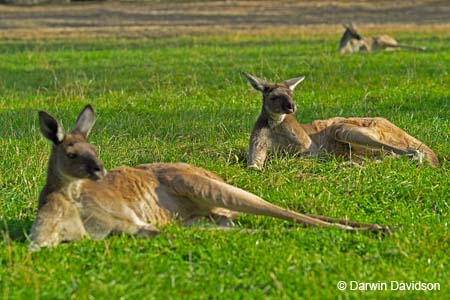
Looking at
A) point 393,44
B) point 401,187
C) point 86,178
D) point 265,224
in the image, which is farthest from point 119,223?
point 393,44

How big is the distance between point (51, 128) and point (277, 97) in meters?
3.44

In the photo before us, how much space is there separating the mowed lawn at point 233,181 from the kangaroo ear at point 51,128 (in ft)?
2.14

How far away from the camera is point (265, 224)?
21.7 ft

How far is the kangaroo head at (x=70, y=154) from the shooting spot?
19.4ft

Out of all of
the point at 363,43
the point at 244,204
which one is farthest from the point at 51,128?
the point at 363,43

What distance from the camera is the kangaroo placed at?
602cm

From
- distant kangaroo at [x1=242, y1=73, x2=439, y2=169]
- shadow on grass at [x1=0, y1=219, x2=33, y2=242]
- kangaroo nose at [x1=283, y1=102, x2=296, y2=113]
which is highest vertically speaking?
kangaroo nose at [x1=283, y1=102, x2=296, y2=113]

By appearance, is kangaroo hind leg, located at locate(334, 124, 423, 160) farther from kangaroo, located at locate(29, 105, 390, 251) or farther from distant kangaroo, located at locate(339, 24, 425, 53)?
distant kangaroo, located at locate(339, 24, 425, 53)

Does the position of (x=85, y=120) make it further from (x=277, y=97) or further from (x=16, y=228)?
(x=277, y=97)

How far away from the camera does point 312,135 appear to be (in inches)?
370

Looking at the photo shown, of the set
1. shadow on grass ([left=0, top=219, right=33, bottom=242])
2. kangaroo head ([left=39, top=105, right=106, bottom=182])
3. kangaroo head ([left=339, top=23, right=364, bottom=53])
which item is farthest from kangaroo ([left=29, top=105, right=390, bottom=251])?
kangaroo head ([left=339, top=23, right=364, bottom=53])

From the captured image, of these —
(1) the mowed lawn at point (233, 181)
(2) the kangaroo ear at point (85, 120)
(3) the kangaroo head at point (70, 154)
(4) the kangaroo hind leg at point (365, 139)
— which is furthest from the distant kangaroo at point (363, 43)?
(3) the kangaroo head at point (70, 154)

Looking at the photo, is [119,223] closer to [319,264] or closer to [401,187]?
[319,264]

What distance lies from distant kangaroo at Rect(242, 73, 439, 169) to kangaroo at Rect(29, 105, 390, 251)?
7.35ft
